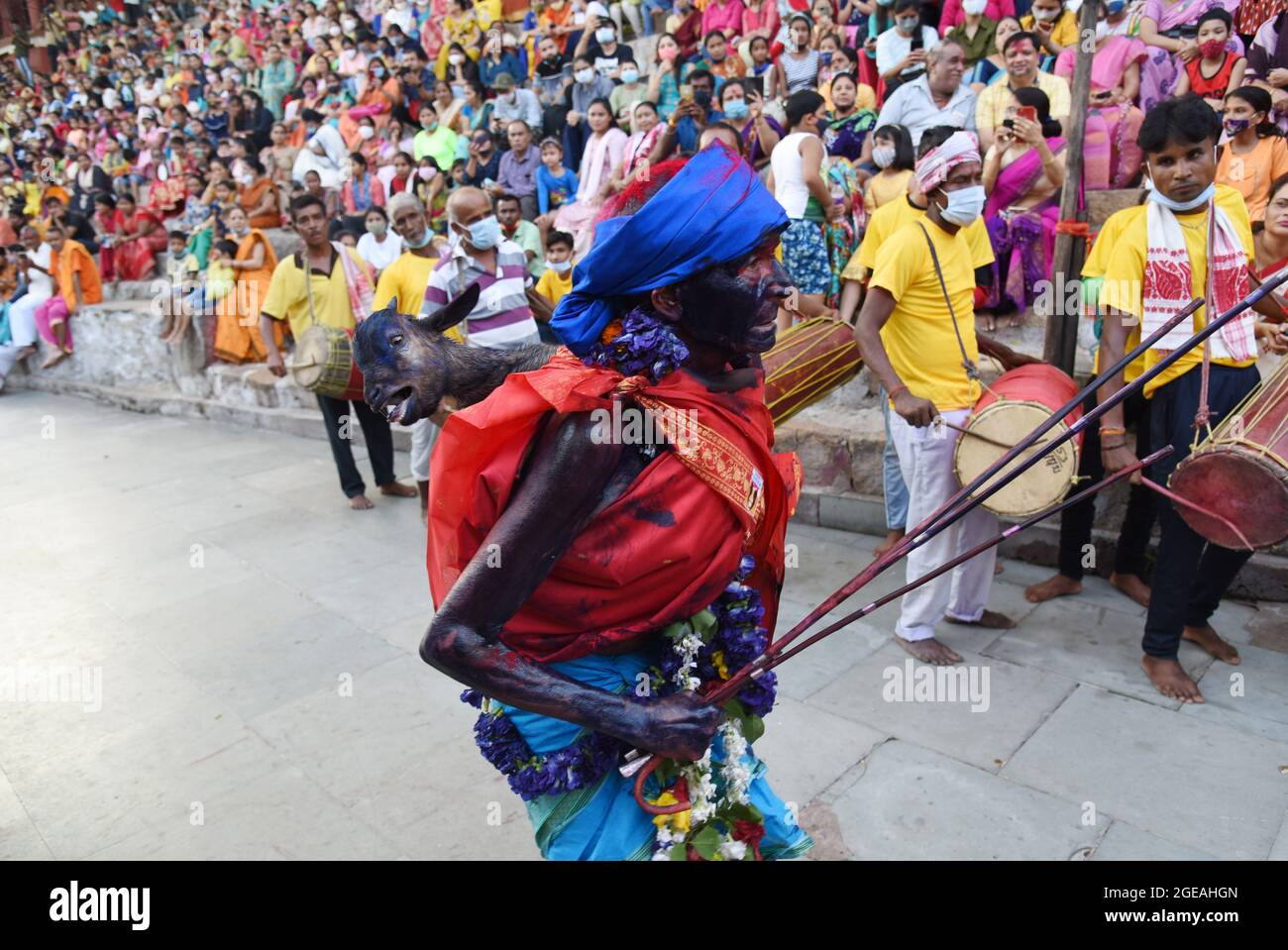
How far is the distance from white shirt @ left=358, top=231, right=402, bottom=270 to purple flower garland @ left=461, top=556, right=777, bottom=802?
7.27 meters

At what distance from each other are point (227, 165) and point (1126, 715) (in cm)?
1523

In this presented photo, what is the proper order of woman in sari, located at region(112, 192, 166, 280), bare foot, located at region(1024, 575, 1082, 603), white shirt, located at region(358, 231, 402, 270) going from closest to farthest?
bare foot, located at region(1024, 575, 1082, 603), white shirt, located at region(358, 231, 402, 270), woman in sari, located at region(112, 192, 166, 280)

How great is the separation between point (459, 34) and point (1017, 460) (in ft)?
41.5

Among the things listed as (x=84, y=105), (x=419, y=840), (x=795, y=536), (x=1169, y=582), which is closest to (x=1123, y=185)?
(x=795, y=536)

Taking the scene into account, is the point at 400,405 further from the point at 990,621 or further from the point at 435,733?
the point at 990,621

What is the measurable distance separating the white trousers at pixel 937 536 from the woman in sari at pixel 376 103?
37.0 ft

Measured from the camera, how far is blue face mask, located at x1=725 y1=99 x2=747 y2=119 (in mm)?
8016

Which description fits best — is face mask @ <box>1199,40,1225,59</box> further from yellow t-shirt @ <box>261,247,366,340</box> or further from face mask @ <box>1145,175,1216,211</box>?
yellow t-shirt @ <box>261,247,366,340</box>

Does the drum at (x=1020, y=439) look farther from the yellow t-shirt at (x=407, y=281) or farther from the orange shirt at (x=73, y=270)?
the orange shirt at (x=73, y=270)

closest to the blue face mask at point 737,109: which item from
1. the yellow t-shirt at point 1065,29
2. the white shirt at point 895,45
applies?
the white shirt at point 895,45

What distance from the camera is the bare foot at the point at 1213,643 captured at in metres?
3.71

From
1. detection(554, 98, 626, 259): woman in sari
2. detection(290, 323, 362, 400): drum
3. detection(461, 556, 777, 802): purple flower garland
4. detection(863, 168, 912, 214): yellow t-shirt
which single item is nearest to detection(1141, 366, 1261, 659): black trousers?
detection(461, 556, 777, 802): purple flower garland

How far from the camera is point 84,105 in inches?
794

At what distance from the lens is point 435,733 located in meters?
3.57
